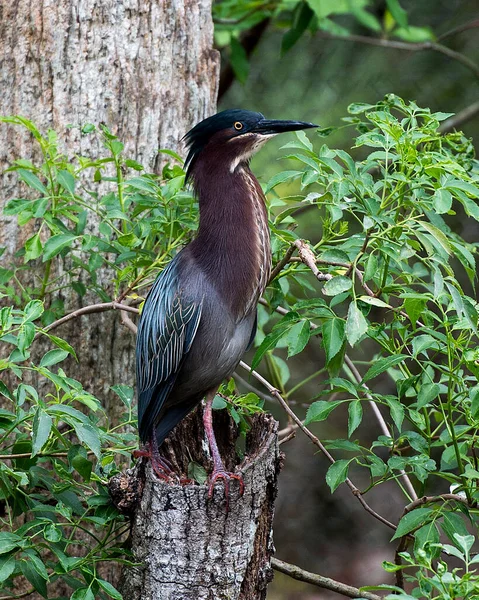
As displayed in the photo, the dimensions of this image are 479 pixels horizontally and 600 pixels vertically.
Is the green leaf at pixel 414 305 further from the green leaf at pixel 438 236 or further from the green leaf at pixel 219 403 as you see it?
the green leaf at pixel 219 403

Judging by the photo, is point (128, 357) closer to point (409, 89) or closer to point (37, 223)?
point (37, 223)

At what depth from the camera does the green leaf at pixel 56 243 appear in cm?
267

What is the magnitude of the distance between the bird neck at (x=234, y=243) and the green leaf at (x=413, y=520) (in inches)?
33.6

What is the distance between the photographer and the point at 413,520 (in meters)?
2.18

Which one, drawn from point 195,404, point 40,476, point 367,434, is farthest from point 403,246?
point 367,434

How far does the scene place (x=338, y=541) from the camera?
692 cm

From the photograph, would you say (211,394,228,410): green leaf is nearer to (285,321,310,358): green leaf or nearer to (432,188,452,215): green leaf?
(285,321,310,358): green leaf

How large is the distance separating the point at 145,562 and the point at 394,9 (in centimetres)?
264

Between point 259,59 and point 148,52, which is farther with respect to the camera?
point 259,59

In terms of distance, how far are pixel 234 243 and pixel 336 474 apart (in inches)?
31.7

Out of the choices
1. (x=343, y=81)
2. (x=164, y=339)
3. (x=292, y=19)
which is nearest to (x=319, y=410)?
(x=164, y=339)

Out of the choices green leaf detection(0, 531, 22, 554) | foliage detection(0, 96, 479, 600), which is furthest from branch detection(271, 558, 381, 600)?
green leaf detection(0, 531, 22, 554)

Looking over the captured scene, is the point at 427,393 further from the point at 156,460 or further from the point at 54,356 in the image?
the point at 54,356

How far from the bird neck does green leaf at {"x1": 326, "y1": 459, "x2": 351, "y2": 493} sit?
628mm
